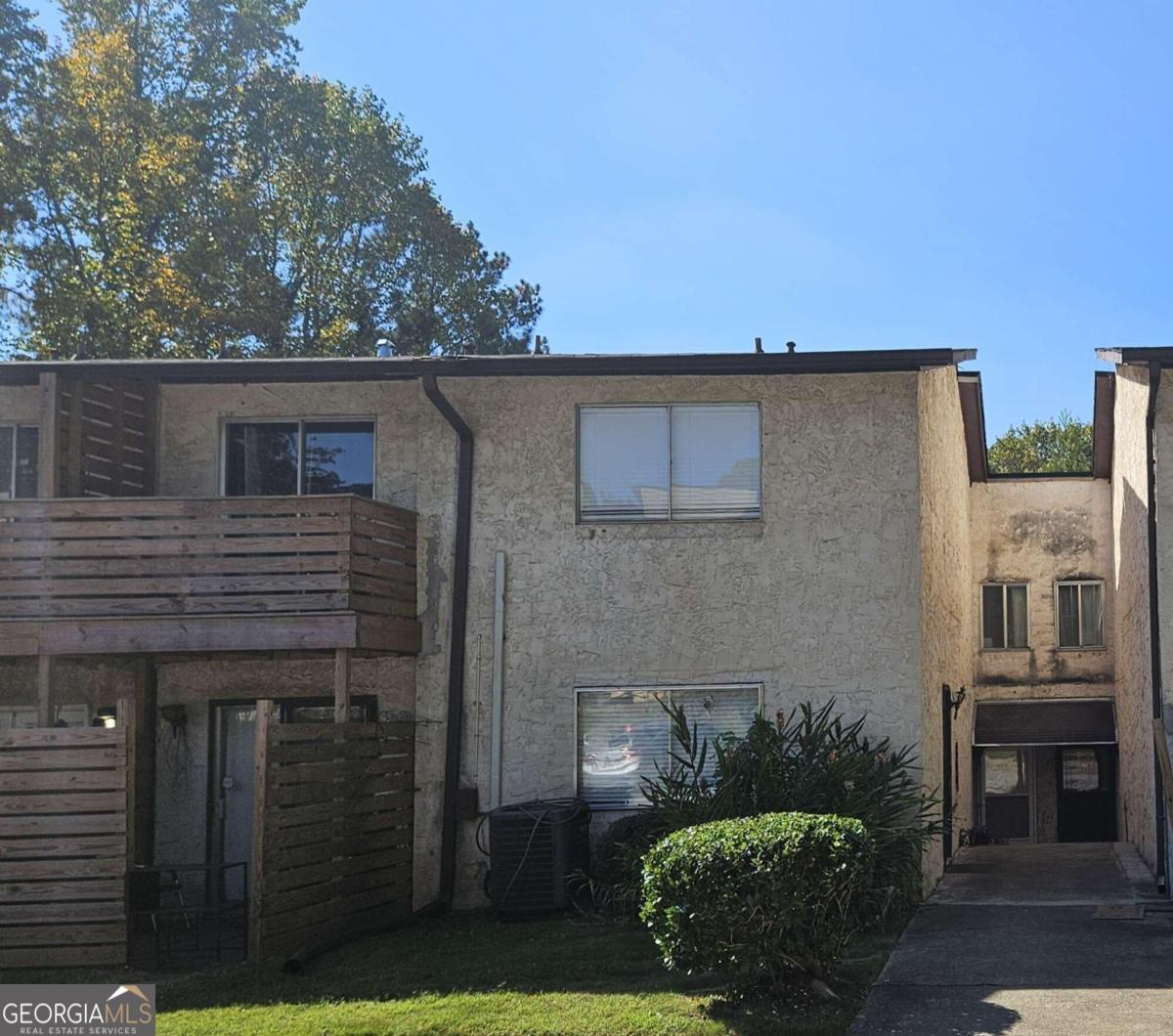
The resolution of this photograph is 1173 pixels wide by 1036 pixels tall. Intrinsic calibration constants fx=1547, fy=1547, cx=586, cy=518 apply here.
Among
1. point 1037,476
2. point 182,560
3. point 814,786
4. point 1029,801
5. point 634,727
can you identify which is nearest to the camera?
point 814,786

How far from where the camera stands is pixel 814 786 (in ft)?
41.1

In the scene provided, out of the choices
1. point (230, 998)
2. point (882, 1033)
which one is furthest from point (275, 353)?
point (882, 1033)

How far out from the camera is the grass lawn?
9.20m

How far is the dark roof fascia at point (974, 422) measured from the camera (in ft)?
69.0

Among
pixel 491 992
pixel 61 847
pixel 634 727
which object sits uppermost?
pixel 634 727

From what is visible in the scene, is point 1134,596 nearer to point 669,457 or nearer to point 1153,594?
point 1153,594

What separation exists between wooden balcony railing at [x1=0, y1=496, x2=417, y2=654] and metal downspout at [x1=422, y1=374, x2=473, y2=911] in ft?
4.76

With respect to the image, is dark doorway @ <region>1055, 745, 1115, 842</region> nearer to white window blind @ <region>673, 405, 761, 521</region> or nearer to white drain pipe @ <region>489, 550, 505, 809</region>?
white window blind @ <region>673, 405, 761, 521</region>

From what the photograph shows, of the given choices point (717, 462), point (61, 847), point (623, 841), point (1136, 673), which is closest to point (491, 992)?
point (623, 841)

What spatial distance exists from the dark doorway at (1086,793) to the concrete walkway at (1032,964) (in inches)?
522

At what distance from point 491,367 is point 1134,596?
8.44 metres

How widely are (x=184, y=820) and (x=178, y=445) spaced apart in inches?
146

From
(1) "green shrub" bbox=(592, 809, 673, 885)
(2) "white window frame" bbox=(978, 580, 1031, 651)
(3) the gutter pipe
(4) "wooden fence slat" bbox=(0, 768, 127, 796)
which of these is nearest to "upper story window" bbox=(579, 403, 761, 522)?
(3) the gutter pipe

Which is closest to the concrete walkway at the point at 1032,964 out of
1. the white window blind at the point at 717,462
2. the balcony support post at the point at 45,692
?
the white window blind at the point at 717,462
